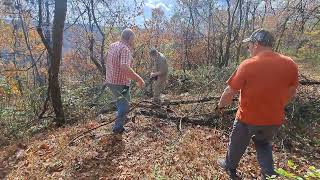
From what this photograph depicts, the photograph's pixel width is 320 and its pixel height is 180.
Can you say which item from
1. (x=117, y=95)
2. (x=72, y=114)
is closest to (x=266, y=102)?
(x=117, y=95)

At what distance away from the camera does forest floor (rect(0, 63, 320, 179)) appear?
6.05 m

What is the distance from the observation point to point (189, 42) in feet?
108

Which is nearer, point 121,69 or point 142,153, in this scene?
point 142,153

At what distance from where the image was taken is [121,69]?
723 centimetres

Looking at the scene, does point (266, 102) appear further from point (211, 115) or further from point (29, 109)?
point (29, 109)

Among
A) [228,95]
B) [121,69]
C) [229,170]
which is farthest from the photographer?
[121,69]

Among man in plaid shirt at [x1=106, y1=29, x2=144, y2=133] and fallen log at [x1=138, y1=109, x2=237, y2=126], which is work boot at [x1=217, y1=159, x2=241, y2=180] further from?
fallen log at [x1=138, y1=109, x2=237, y2=126]

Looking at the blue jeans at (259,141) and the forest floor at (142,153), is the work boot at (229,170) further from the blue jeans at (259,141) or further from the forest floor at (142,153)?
the blue jeans at (259,141)

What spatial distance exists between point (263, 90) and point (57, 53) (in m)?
5.68

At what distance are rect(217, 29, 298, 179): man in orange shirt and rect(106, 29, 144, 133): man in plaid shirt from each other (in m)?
2.56

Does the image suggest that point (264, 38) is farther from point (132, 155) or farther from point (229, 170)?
point (132, 155)

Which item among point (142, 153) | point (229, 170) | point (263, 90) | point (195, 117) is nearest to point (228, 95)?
point (263, 90)

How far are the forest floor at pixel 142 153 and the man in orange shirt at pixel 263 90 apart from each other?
89 cm

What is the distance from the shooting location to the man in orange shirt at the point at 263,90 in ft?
15.2
